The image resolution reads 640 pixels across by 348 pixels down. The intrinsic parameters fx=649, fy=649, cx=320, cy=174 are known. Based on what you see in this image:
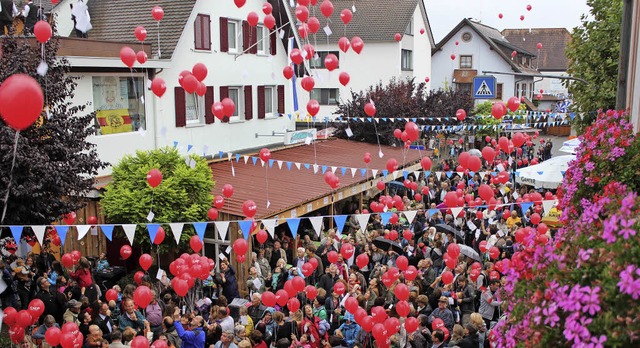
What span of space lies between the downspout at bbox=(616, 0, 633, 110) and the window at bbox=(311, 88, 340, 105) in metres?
29.0

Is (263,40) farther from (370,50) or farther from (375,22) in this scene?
(375,22)

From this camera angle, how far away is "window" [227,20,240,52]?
22061 millimetres

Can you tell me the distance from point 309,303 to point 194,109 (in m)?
10.4

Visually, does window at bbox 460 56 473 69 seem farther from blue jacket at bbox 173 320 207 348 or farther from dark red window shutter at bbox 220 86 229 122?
blue jacket at bbox 173 320 207 348

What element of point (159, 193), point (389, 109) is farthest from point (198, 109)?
point (389, 109)

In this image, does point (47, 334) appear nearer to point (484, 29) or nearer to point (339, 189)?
point (339, 189)

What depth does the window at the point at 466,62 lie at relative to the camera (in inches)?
1957

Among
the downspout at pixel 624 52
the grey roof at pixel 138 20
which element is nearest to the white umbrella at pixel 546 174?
the downspout at pixel 624 52

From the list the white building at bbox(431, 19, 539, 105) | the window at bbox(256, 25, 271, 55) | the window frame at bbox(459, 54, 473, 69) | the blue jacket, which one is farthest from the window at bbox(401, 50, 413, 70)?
the blue jacket

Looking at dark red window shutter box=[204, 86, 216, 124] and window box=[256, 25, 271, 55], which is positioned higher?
window box=[256, 25, 271, 55]

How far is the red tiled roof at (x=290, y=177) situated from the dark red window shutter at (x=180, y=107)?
164cm

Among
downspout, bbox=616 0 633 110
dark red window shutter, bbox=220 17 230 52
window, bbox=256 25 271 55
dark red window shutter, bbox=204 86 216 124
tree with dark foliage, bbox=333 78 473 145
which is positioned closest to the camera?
downspout, bbox=616 0 633 110

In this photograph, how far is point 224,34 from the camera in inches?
844

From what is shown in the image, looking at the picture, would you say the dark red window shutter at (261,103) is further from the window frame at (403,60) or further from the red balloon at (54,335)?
the window frame at (403,60)
